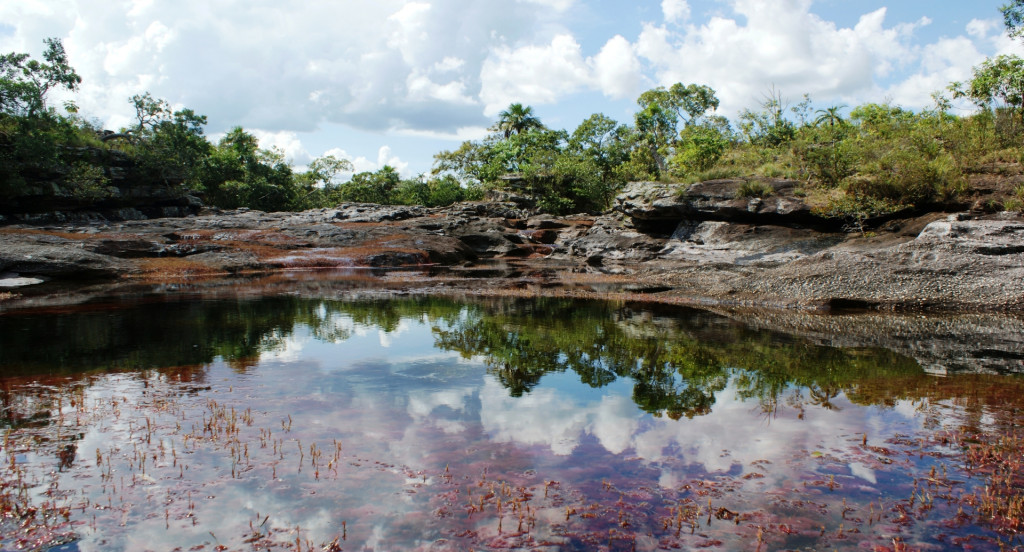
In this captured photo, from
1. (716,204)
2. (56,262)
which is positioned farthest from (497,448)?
(716,204)

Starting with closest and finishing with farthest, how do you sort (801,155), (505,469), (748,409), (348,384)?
(505,469) → (748,409) → (348,384) → (801,155)

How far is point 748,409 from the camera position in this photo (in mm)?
8430

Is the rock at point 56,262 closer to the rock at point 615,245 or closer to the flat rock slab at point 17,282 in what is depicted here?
the flat rock slab at point 17,282

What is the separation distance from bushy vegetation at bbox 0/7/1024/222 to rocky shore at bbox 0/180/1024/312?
5.81 feet

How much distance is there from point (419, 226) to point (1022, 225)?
38.8m

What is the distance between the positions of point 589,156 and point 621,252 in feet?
104

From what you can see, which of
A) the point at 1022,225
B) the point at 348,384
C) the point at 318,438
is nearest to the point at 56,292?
the point at 348,384

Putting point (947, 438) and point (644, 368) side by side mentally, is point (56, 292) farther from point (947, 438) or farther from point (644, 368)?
point (947, 438)

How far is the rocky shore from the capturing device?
1839cm

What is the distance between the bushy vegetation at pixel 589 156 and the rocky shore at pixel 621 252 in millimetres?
1772

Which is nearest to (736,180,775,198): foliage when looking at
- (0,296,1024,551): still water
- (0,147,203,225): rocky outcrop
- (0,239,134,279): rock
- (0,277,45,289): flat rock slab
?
(0,296,1024,551): still water

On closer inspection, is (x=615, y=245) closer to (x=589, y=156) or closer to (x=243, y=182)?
(x=589, y=156)

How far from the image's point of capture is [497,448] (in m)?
6.88

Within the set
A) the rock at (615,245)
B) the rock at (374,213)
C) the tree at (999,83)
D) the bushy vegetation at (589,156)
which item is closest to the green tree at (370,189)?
the bushy vegetation at (589,156)
